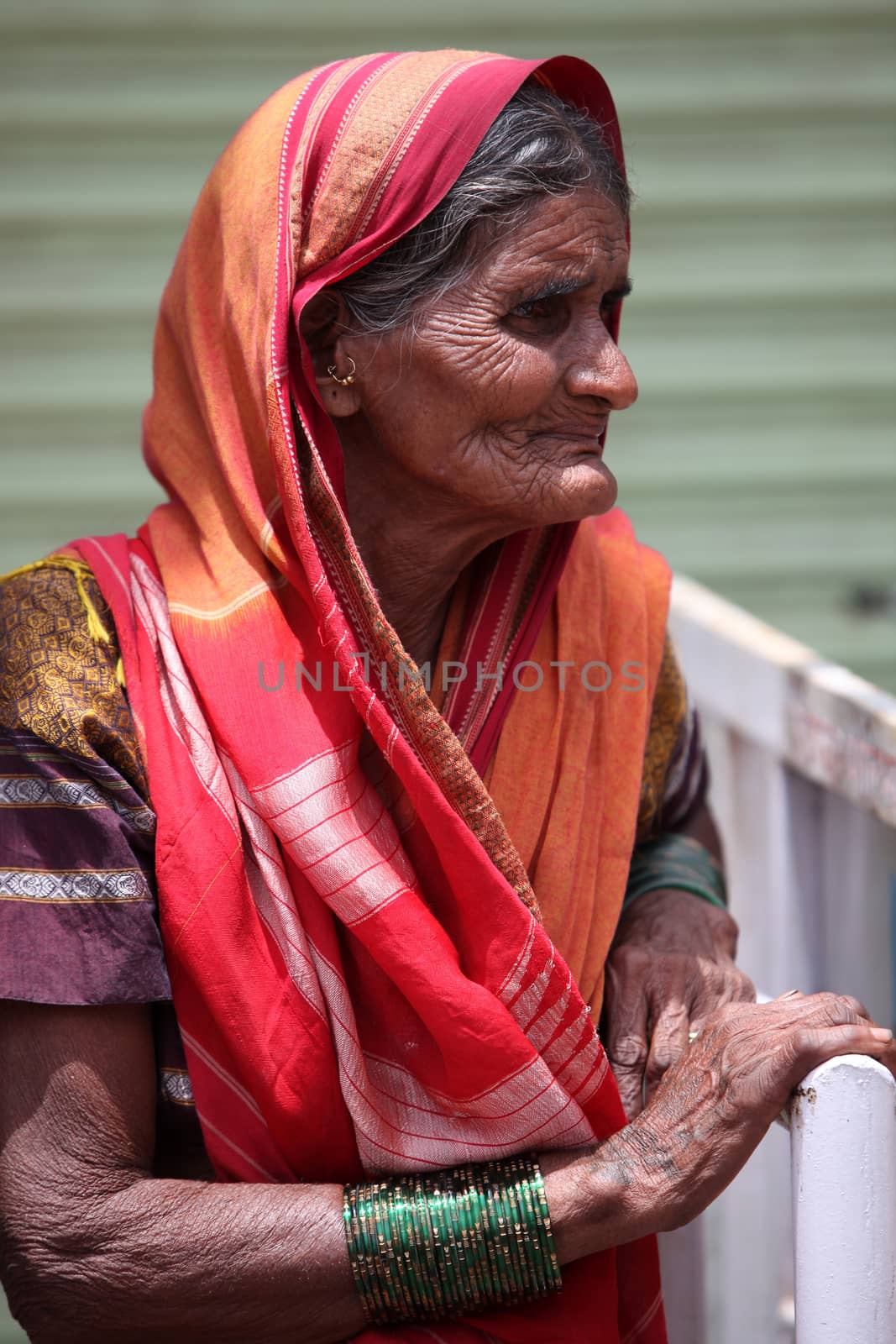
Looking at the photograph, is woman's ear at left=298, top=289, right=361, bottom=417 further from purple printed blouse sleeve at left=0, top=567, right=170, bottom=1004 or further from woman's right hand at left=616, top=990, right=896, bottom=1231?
A: woman's right hand at left=616, top=990, right=896, bottom=1231

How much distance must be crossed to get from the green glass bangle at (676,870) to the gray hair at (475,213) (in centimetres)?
97

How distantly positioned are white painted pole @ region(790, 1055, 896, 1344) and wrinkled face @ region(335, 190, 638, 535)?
849mm

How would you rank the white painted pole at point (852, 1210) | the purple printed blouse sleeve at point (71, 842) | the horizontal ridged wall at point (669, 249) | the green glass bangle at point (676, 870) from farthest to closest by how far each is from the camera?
the horizontal ridged wall at point (669, 249), the green glass bangle at point (676, 870), the purple printed blouse sleeve at point (71, 842), the white painted pole at point (852, 1210)

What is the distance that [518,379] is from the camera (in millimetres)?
1905

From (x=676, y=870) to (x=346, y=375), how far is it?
3.15 ft

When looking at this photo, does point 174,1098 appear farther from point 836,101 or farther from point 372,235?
point 836,101

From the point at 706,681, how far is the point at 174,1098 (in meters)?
1.59

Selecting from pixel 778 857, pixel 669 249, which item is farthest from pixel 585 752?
pixel 669 249

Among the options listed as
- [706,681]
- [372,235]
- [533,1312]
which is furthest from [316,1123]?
[706,681]

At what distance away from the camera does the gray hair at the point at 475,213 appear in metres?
1.86

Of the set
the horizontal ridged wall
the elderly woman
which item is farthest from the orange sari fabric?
the horizontal ridged wall

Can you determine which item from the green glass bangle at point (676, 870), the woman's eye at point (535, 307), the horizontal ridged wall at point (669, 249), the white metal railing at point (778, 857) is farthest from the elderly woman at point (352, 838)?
the horizontal ridged wall at point (669, 249)

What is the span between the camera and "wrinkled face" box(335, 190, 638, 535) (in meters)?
1.89

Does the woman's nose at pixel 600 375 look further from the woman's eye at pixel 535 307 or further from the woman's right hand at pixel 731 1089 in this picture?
the woman's right hand at pixel 731 1089
